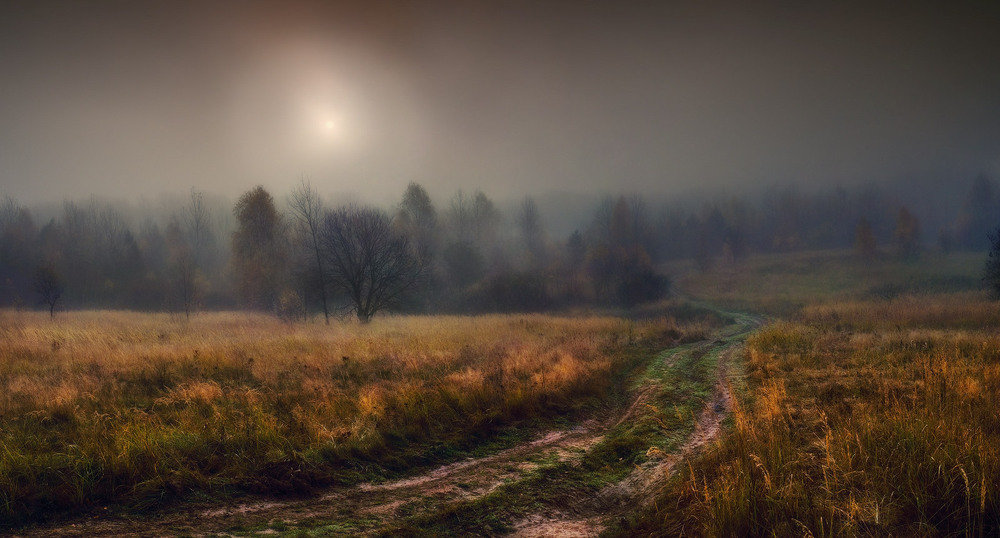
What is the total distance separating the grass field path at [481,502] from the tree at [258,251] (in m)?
38.3

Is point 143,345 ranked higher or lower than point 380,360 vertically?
higher

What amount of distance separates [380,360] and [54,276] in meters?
31.1

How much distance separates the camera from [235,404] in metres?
9.38

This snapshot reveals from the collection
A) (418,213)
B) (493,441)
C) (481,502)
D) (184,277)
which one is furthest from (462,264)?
(481,502)

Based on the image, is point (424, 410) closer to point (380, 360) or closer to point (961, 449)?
point (380, 360)

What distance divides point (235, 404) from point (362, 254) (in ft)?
72.3

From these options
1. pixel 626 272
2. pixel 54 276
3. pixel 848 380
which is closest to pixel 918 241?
pixel 626 272

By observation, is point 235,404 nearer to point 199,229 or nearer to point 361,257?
point 361,257

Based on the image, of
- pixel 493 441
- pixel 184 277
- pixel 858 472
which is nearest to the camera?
pixel 858 472

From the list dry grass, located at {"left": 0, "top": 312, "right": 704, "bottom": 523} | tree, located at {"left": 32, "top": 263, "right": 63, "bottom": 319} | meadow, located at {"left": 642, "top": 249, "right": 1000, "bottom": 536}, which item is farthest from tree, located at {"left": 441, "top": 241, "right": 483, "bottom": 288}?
meadow, located at {"left": 642, "top": 249, "right": 1000, "bottom": 536}

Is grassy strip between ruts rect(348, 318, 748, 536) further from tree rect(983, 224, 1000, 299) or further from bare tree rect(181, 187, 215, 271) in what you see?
bare tree rect(181, 187, 215, 271)

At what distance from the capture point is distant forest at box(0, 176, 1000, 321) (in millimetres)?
31812

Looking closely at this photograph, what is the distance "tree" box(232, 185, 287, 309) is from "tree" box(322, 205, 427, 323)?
12690mm

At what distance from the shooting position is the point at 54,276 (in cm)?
2978
